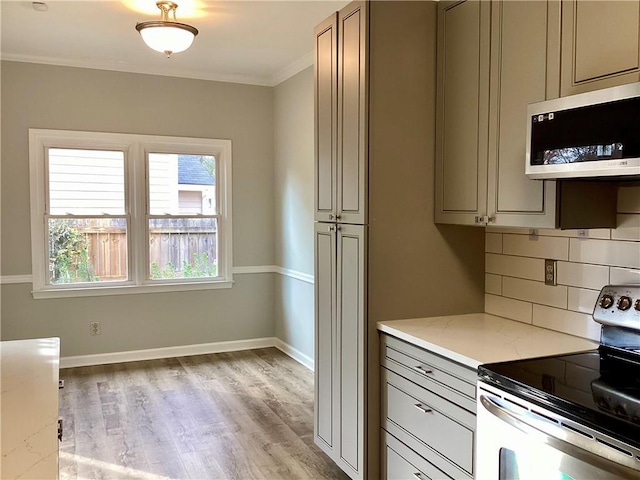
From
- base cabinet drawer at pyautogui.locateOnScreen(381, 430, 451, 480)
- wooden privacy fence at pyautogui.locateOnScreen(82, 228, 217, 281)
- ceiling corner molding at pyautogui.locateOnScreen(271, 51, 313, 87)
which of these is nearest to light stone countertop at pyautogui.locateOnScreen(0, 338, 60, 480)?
base cabinet drawer at pyautogui.locateOnScreen(381, 430, 451, 480)

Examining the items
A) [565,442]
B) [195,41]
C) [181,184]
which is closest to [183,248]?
[181,184]

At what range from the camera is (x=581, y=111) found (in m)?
1.73

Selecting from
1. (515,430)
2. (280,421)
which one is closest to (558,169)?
(515,430)

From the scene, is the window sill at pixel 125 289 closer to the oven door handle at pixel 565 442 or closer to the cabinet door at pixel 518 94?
the cabinet door at pixel 518 94

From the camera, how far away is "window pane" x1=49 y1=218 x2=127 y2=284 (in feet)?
15.8

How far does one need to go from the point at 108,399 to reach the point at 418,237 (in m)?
2.78

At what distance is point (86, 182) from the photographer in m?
4.85

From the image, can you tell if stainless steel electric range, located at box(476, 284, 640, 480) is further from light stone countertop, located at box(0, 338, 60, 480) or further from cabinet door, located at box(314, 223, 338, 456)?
light stone countertop, located at box(0, 338, 60, 480)

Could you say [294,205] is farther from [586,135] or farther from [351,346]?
[586,135]

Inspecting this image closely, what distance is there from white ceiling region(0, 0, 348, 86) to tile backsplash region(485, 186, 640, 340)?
189 centimetres

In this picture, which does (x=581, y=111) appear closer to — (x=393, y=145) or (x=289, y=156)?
(x=393, y=145)

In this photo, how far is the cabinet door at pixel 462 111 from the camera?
7.76 ft

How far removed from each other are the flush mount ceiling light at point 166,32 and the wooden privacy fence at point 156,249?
6.99 ft

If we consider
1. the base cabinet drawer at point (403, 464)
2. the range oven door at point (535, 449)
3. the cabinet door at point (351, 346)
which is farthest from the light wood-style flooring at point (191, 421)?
the range oven door at point (535, 449)
